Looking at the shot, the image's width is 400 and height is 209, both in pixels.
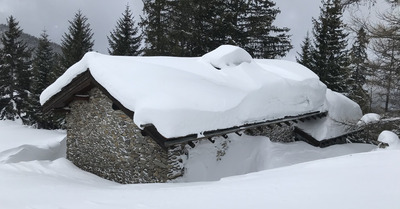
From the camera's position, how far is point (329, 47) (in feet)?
69.3

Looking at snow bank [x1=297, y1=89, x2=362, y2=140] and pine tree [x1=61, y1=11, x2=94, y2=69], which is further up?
pine tree [x1=61, y1=11, x2=94, y2=69]

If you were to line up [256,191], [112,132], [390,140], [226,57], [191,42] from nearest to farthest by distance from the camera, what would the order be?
[256,191] < [112,132] < [390,140] < [226,57] < [191,42]

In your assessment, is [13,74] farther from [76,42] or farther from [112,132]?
[112,132]

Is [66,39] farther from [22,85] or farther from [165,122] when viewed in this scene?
[165,122]

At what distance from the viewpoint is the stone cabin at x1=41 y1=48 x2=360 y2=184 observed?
668cm

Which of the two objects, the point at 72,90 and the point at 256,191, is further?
the point at 72,90

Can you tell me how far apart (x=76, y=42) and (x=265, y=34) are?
15614 millimetres

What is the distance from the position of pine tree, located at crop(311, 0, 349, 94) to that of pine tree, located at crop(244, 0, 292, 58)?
260 centimetres

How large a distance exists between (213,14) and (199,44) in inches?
91.1

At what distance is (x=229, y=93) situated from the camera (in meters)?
7.79

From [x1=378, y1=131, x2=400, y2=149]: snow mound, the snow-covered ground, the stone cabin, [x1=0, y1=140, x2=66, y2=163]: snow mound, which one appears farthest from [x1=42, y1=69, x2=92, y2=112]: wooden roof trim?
[x1=378, y1=131, x2=400, y2=149]: snow mound

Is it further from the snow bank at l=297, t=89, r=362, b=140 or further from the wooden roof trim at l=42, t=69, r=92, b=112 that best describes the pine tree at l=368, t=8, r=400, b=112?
the wooden roof trim at l=42, t=69, r=92, b=112

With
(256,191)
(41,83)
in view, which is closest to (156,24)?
(41,83)

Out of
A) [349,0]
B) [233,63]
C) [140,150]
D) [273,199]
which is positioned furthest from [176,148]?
[349,0]
